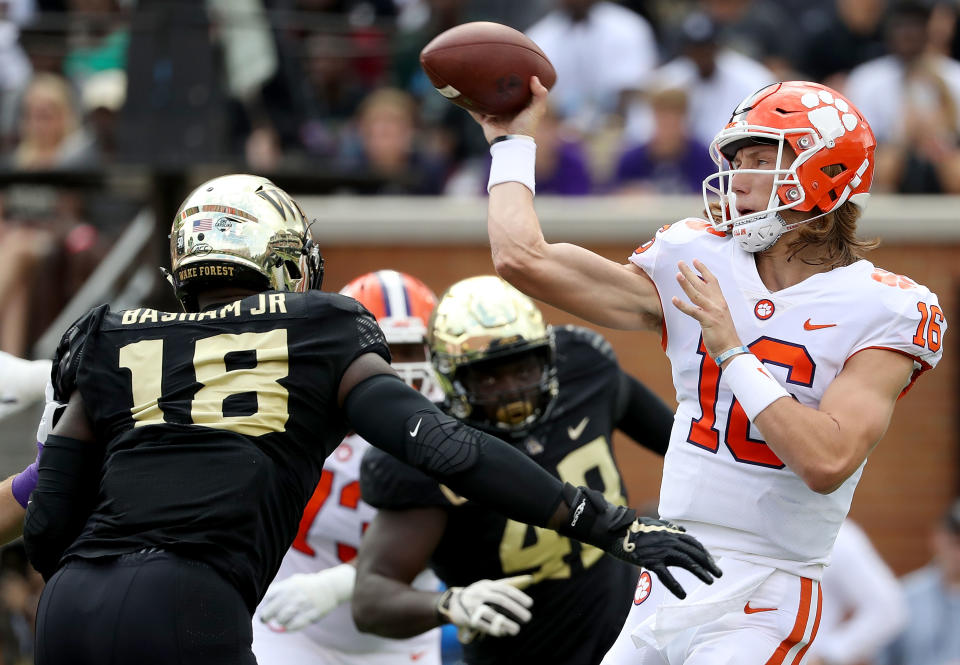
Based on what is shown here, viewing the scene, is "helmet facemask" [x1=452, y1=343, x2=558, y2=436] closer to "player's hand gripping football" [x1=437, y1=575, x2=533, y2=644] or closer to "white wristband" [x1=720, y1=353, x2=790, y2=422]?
"player's hand gripping football" [x1=437, y1=575, x2=533, y2=644]

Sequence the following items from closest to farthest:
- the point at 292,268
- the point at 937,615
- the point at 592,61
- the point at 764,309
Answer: the point at 764,309 < the point at 292,268 < the point at 937,615 < the point at 592,61

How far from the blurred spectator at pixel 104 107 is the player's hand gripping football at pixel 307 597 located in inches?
168

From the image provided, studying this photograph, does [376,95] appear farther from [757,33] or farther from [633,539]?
[633,539]

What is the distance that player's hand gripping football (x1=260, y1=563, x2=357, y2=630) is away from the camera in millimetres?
4555

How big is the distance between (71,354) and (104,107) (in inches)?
223

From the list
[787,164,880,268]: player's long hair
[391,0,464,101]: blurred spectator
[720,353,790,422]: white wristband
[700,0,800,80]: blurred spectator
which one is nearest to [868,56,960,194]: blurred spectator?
[700,0,800,80]: blurred spectator

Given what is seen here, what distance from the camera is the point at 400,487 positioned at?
442cm

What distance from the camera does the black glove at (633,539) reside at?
323 cm

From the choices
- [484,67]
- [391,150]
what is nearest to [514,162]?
[484,67]

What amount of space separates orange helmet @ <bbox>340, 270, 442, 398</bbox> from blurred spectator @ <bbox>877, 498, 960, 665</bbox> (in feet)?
11.4

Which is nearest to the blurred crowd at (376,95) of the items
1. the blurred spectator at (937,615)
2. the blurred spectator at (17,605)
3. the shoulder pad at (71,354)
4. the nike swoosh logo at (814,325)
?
the blurred spectator at (17,605)

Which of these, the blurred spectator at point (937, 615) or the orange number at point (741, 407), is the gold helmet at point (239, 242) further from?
the blurred spectator at point (937, 615)

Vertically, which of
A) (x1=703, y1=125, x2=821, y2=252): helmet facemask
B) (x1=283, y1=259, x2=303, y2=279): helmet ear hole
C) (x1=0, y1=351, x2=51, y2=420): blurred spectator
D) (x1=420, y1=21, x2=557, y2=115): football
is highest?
(x1=420, y1=21, x2=557, y2=115): football

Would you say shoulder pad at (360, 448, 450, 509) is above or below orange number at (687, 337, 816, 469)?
below
